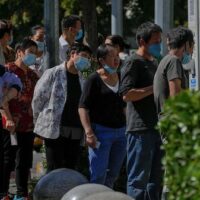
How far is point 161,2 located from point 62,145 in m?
3.33

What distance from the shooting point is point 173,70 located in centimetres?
811

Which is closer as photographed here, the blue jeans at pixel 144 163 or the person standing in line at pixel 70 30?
the blue jeans at pixel 144 163

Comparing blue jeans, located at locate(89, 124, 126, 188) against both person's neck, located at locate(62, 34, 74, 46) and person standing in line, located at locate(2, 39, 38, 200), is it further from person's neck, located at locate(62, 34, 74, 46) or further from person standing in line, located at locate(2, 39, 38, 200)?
person's neck, located at locate(62, 34, 74, 46)

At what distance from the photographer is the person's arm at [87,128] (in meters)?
9.10

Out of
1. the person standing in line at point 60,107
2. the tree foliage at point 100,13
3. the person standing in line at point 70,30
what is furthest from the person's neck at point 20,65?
the tree foliage at point 100,13

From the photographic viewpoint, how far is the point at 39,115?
980 cm

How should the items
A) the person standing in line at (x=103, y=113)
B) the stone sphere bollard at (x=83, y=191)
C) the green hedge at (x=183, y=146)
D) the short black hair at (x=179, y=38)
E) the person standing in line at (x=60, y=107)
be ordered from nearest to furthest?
the green hedge at (x=183, y=146), the stone sphere bollard at (x=83, y=191), the short black hair at (x=179, y=38), the person standing in line at (x=103, y=113), the person standing in line at (x=60, y=107)

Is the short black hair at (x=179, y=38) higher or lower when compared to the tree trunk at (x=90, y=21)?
lower

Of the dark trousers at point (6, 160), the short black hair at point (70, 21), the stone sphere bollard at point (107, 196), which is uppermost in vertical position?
the short black hair at point (70, 21)

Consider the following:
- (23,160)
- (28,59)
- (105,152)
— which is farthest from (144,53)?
(23,160)

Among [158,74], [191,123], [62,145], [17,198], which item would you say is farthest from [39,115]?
[191,123]

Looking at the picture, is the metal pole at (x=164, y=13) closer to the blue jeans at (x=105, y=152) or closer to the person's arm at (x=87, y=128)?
the blue jeans at (x=105, y=152)

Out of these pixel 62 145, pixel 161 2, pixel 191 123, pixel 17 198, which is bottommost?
pixel 17 198

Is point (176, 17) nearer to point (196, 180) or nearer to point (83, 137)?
point (83, 137)
